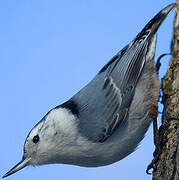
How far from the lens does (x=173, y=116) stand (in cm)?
200

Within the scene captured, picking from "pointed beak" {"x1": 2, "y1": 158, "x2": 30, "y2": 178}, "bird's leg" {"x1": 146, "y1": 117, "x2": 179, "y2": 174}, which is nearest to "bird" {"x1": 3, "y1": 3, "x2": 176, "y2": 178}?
"pointed beak" {"x1": 2, "y1": 158, "x2": 30, "y2": 178}

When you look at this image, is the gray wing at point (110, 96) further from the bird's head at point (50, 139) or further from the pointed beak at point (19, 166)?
the pointed beak at point (19, 166)

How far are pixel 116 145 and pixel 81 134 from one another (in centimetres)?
25

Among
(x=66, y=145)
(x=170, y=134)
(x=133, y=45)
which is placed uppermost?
(x=133, y=45)

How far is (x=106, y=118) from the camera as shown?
2.37m

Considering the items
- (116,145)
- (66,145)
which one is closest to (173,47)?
(116,145)

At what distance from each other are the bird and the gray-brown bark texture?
0.22 meters

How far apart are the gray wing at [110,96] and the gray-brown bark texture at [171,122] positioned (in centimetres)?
→ 29

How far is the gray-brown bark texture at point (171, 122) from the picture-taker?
5.92 feet

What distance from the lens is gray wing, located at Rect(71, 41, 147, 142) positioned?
2342 mm

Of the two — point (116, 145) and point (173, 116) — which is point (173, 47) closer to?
point (173, 116)

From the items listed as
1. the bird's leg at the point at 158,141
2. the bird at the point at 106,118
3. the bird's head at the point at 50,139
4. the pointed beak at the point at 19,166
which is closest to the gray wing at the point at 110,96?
the bird at the point at 106,118

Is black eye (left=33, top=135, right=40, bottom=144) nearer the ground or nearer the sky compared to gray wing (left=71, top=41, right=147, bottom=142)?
nearer the ground

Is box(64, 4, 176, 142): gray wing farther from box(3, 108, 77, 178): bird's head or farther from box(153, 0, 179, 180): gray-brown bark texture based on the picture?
box(153, 0, 179, 180): gray-brown bark texture
